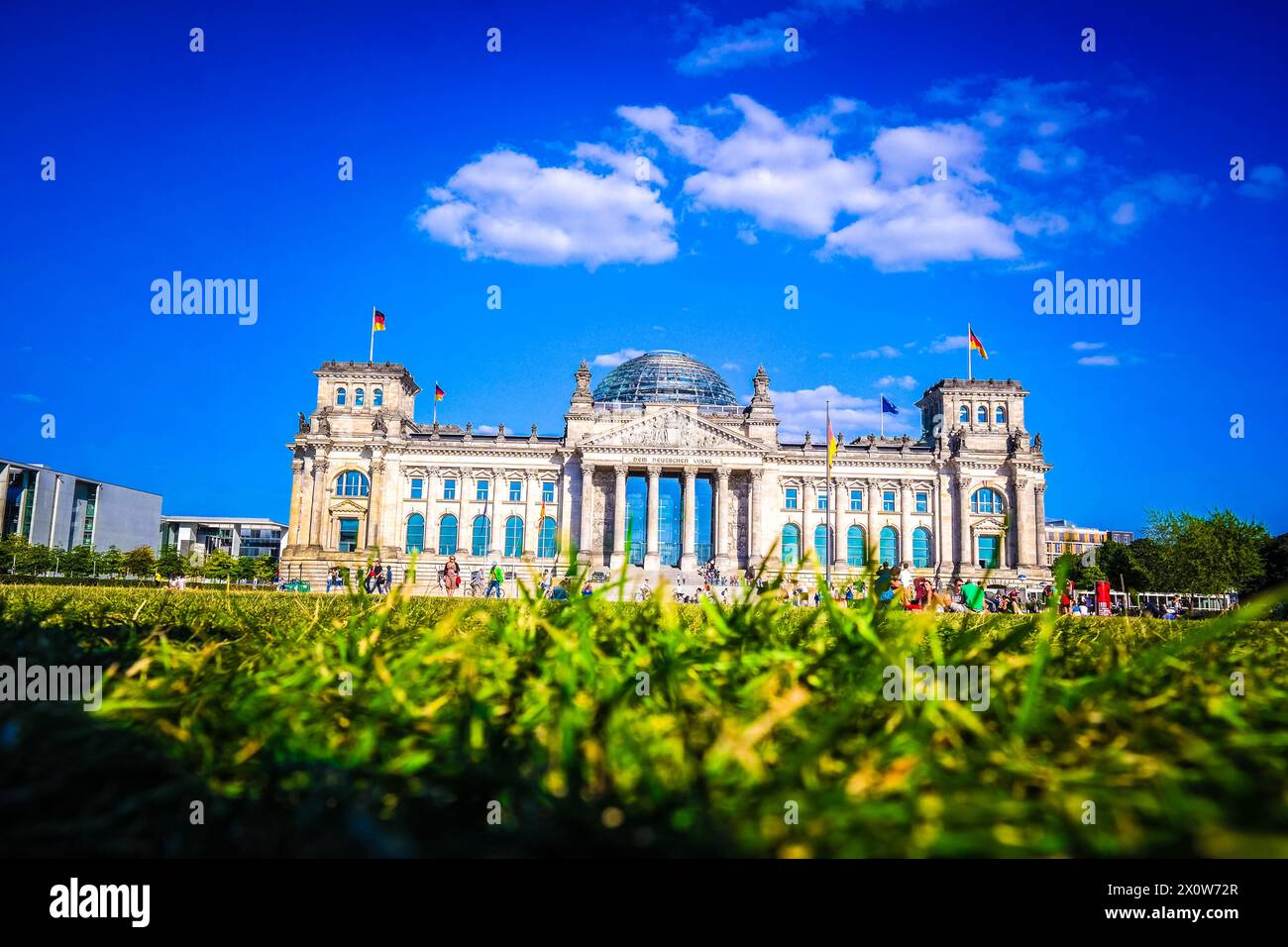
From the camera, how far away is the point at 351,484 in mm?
67812

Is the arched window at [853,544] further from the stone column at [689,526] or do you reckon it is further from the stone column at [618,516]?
the stone column at [618,516]

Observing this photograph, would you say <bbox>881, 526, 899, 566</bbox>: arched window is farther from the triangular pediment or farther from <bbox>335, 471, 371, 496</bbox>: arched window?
<bbox>335, 471, 371, 496</bbox>: arched window

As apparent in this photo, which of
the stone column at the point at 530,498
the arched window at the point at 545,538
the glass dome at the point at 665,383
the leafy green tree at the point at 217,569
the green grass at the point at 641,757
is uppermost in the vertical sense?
the glass dome at the point at 665,383

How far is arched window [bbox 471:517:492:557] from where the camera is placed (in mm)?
67812

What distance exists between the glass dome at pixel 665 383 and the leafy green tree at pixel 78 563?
150 feet

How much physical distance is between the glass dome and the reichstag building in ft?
16.4

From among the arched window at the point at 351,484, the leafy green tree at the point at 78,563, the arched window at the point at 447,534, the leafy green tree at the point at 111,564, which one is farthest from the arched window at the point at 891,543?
the leafy green tree at the point at 78,563

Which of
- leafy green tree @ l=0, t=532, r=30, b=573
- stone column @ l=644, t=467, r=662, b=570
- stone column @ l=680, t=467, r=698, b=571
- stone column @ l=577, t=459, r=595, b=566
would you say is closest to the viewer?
stone column @ l=644, t=467, r=662, b=570

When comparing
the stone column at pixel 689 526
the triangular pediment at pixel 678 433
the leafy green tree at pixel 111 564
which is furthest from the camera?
the leafy green tree at pixel 111 564

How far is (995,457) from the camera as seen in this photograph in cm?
6725

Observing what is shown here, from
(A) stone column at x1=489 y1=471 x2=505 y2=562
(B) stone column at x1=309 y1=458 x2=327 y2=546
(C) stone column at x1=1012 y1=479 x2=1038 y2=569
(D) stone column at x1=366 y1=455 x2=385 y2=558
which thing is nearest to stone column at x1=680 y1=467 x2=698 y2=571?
(A) stone column at x1=489 y1=471 x2=505 y2=562

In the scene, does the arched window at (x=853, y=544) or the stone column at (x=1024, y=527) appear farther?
the arched window at (x=853, y=544)

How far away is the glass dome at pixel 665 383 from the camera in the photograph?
244ft
